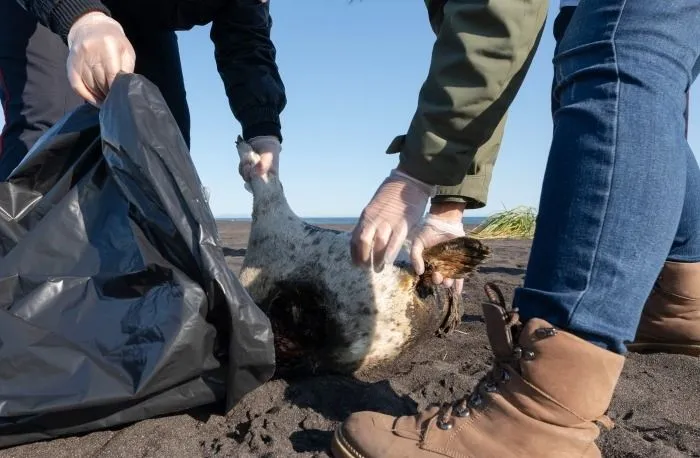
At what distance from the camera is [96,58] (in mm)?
1851

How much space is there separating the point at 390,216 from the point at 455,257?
0.58 m

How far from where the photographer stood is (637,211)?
1.24 m

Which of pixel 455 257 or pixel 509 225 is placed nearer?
pixel 455 257

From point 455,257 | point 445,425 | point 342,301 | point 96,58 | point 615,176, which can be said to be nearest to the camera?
point 615,176

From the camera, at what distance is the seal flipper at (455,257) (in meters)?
1.91

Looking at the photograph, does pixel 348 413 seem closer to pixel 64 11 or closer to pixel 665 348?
pixel 665 348

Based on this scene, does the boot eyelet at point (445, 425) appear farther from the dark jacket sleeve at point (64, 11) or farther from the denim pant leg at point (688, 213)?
the dark jacket sleeve at point (64, 11)

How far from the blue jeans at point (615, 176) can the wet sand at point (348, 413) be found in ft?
1.54

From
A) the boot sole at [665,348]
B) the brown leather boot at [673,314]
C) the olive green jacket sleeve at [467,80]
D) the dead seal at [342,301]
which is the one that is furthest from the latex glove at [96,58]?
the boot sole at [665,348]

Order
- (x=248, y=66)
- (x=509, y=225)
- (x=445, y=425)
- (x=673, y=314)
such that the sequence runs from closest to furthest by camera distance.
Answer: (x=445, y=425) < (x=673, y=314) < (x=248, y=66) < (x=509, y=225)

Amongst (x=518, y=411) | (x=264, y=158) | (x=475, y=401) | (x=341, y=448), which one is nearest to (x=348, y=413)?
(x=341, y=448)

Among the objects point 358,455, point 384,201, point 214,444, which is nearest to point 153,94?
point 384,201

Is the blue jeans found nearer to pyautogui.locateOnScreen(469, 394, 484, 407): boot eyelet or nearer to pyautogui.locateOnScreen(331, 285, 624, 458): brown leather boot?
pyautogui.locateOnScreen(331, 285, 624, 458): brown leather boot

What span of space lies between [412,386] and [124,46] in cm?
143
